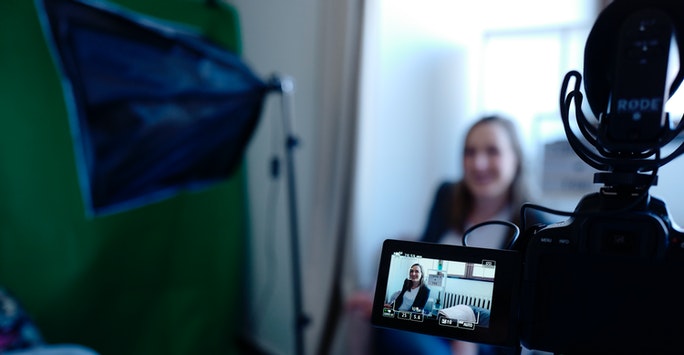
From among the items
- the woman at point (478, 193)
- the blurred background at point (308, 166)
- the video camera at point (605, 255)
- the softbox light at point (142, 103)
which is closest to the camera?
the video camera at point (605, 255)

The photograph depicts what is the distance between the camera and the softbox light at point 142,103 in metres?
1.41

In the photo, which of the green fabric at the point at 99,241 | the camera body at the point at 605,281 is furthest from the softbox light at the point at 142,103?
the camera body at the point at 605,281

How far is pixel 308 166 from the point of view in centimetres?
221

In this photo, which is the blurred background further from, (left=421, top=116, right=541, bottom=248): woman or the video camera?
the video camera

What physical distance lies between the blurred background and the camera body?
1.26m

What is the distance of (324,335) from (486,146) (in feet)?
3.22

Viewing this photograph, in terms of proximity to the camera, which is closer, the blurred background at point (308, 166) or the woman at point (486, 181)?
the woman at point (486, 181)

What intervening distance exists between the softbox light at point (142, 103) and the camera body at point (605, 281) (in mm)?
1279

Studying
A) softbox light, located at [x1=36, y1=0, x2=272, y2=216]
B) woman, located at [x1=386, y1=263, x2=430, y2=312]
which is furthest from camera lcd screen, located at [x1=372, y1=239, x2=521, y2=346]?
softbox light, located at [x1=36, y1=0, x2=272, y2=216]

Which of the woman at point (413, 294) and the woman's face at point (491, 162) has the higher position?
the woman's face at point (491, 162)

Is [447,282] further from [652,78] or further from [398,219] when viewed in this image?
[398,219]

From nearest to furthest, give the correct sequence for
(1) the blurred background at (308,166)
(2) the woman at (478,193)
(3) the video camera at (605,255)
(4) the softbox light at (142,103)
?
(3) the video camera at (605,255) < (4) the softbox light at (142,103) < (2) the woman at (478,193) < (1) the blurred background at (308,166)

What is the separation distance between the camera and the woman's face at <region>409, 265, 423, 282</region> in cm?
64

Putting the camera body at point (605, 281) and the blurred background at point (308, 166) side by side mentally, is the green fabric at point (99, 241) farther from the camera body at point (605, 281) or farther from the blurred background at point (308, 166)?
the camera body at point (605, 281)
